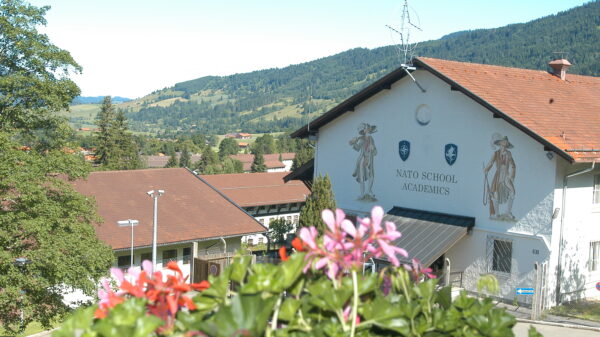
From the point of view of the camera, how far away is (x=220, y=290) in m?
2.72

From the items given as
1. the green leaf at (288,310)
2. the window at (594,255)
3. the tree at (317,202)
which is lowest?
the window at (594,255)

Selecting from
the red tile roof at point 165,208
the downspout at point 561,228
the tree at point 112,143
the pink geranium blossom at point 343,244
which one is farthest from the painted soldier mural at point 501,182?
the tree at point 112,143

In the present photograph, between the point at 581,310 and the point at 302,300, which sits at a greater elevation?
the point at 302,300

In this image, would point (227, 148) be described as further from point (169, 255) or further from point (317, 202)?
point (317, 202)

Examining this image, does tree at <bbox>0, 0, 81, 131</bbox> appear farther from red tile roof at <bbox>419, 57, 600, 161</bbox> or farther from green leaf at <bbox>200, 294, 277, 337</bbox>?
green leaf at <bbox>200, 294, 277, 337</bbox>

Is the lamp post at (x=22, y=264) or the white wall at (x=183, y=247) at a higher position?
the lamp post at (x=22, y=264)

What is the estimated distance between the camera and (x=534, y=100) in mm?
20500

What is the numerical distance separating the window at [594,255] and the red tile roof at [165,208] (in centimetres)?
1484

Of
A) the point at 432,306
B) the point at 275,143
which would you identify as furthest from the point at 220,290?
the point at 275,143

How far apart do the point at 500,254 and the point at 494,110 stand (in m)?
4.40

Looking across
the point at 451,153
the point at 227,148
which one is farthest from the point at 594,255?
the point at 227,148

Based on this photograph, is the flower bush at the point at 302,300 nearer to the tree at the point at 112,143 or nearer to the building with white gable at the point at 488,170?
the building with white gable at the point at 488,170

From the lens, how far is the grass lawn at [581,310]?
1753 cm

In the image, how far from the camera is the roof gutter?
17.3 metres
